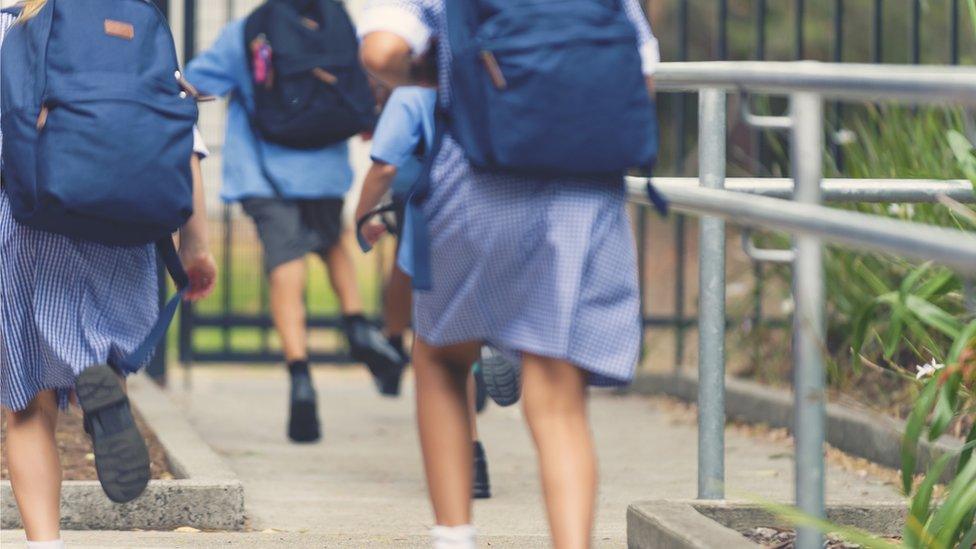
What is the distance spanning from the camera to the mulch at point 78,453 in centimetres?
547

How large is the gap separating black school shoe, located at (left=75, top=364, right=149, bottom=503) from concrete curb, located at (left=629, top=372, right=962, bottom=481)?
1.96 m

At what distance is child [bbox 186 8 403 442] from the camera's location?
6926mm

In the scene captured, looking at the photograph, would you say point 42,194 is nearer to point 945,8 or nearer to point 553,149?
point 553,149

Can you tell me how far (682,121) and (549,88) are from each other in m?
→ 5.50

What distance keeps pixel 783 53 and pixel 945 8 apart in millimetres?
1799

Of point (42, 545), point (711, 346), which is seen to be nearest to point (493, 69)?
point (42, 545)

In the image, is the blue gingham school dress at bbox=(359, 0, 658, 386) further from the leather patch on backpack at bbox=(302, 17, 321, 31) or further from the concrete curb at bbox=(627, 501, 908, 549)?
the leather patch on backpack at bbox=(302, 17, 321, 31)

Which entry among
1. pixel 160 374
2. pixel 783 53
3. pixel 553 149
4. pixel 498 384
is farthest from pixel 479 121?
pixel 783 53

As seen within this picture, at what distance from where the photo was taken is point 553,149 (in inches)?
132

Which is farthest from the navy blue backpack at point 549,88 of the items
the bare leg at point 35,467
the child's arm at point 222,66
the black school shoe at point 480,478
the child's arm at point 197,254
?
the child's arm at point 222,66

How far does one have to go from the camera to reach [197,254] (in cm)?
436

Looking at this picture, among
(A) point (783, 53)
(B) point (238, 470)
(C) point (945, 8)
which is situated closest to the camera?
(B) point (238, 470)

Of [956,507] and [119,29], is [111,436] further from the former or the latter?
[956,507]

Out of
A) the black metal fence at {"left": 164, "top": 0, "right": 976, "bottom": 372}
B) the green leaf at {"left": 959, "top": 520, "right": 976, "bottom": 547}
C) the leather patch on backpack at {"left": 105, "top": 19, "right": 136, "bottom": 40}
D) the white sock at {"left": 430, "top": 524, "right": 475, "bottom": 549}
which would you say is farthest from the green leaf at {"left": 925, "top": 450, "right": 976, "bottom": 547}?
the black metal fence at {"left": 164, "top": 0, "right": 976, "bottom": 372}
